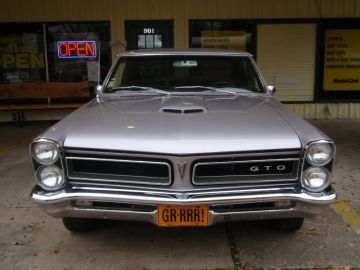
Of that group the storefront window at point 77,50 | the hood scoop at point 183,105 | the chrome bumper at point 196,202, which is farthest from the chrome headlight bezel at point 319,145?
the storefront window at point 77,50

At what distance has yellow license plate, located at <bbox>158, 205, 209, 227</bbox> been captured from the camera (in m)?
3.29

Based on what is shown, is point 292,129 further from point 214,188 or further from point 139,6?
point 139,6

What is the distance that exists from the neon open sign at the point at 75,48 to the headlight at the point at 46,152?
23.3 feet

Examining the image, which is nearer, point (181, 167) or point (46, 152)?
point (181, 167)

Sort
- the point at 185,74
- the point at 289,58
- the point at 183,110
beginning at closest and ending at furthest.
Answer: the point at 183,110 → the point at 185,74 → the point at 289,58

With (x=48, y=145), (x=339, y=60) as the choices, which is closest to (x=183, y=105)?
(x=48, y=145)

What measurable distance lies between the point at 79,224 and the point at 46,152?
0.99m

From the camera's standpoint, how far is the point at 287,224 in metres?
4.15

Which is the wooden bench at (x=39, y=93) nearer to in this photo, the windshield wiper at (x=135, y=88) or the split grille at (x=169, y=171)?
the windshield wiper at (x=135, y=88)

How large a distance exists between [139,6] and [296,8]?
3.51 metres

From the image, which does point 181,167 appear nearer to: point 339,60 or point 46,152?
point 46,152

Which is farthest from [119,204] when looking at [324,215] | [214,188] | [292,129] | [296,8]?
[296,8]

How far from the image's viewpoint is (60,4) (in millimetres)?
9969

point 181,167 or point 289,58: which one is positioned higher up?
point 289,58
